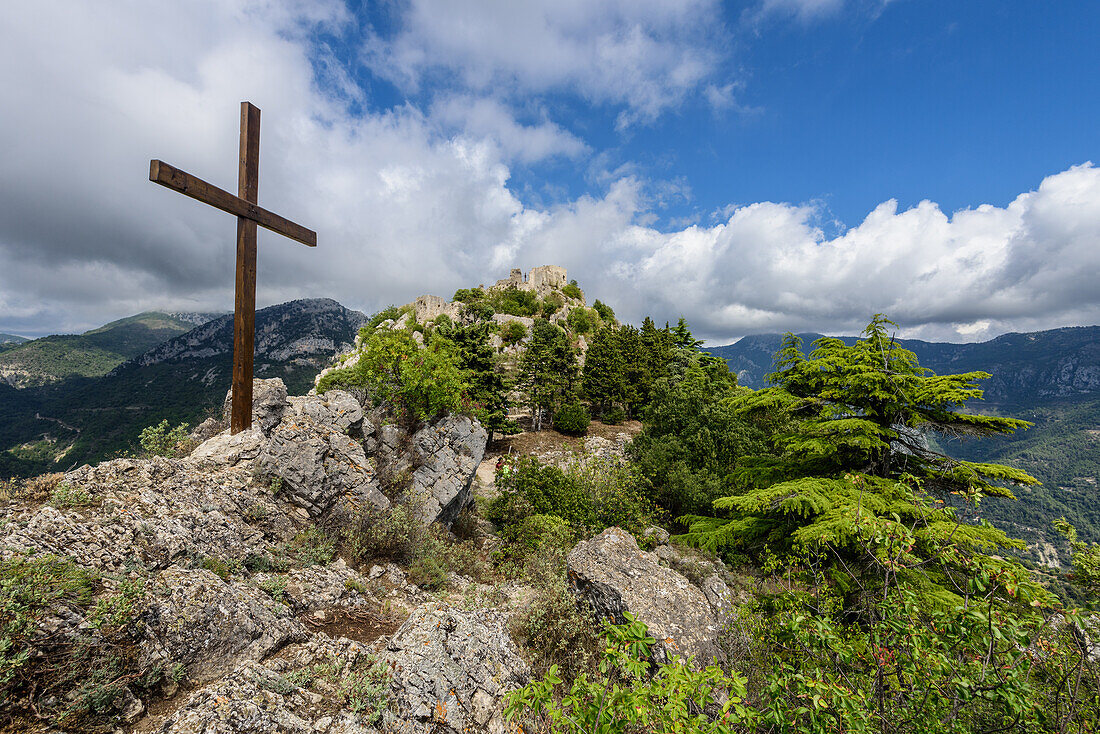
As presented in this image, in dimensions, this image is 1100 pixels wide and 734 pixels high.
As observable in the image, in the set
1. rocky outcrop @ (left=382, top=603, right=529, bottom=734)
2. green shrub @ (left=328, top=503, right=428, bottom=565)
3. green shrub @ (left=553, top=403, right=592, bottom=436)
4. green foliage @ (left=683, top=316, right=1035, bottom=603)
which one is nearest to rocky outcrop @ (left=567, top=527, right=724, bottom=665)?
green foliage @ (left=683, top=316, right=1035, bottom=603)

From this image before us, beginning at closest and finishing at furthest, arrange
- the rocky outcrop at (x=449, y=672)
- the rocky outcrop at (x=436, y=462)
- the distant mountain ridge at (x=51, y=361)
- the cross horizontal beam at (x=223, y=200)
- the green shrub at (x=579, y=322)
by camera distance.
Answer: the rocky outcrop at (x=449, y=672), the cross horizontal beam at (x=223, y=200), the rocky outcrop at (x=436, y=462), the green shrub at (x=579, y=322), the distant mountain ridge at (x=51, y=361)

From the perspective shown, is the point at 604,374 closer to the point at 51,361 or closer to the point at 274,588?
the point at 274,588

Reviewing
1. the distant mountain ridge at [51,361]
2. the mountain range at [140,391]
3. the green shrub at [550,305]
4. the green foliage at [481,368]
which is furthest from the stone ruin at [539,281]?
the distant mountain ridge at [51,361]

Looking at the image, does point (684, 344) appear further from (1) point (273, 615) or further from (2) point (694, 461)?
(1) point (273, 615)

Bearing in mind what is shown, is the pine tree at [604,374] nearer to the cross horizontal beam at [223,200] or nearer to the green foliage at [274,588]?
the cross horizontal beam at [223,200]

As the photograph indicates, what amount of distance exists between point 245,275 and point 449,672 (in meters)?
7.40

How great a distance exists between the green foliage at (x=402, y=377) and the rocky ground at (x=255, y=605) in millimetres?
2952

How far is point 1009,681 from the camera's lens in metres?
2.45

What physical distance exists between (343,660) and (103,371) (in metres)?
169

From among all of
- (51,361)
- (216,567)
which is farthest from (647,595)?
(51,361)

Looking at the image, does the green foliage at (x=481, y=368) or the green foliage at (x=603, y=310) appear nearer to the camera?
the green foliage at (x=481, y=368)

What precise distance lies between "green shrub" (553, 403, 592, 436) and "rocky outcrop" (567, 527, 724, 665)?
19469 mm

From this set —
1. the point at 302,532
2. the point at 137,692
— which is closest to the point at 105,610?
the point at 137,692

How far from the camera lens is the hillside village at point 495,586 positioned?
297 centimetres
